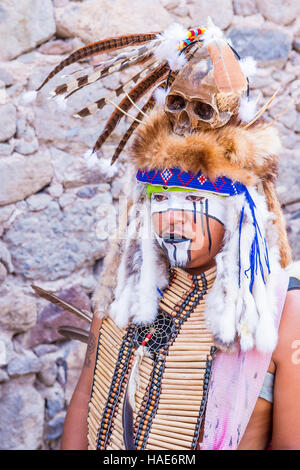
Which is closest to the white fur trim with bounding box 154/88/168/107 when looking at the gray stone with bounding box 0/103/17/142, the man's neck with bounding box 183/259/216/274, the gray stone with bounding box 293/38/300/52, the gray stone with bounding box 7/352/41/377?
the man's neck with bounding box 183/259/216/274

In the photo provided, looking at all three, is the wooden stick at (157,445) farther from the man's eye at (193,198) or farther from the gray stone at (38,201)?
the gray stone at (38,201)

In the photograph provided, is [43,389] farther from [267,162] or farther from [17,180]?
[267,162]

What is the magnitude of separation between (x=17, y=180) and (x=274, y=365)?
57.9 inches

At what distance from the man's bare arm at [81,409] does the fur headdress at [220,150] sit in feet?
0.94

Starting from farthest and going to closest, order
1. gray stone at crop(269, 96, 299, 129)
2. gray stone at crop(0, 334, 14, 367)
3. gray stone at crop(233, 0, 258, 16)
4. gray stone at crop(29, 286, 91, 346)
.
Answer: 1. gray stone at crop(269, 96, 299, 129)
2. gray stone at crop(233, 0, 258, 16)
3. gray stone at crop(29, 286, 91, 346)
4. gray stone at crop(0, 334, 14, 367)

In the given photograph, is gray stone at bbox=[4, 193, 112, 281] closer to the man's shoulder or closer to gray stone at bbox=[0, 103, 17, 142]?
gray stone at bbox=[0, 103, 17, 142]

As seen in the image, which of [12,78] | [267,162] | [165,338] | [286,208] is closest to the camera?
[267,162]

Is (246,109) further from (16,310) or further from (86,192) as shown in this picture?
(16,310)

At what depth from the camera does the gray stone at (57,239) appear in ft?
7.98

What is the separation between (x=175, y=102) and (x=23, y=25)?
1142 millimetres

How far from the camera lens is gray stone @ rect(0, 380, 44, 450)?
8.08ft

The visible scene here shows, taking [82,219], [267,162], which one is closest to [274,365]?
[267,162]

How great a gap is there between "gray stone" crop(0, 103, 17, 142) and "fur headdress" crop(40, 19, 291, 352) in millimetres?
709

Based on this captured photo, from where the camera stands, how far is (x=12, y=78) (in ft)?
7.68
